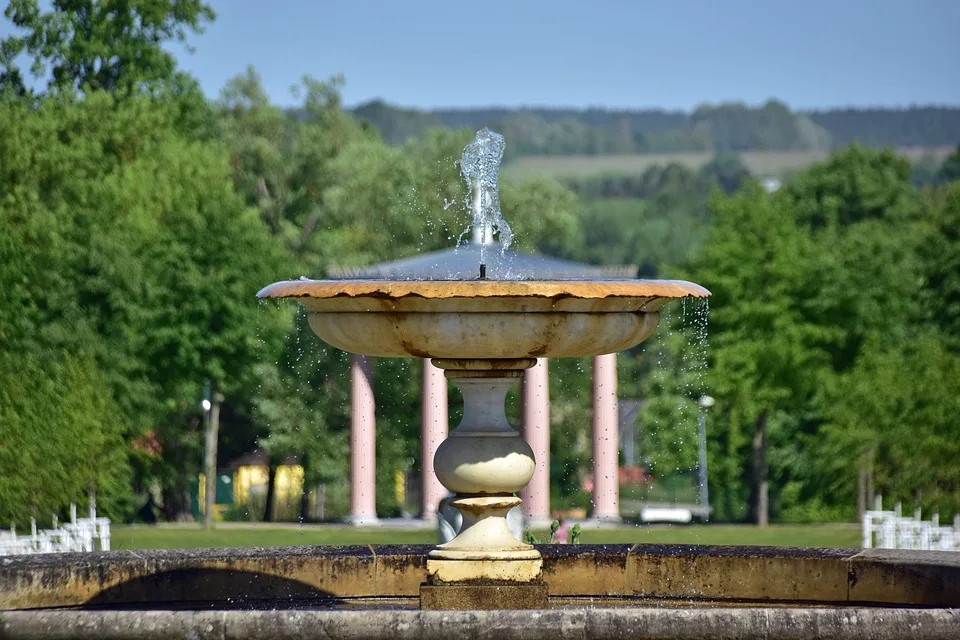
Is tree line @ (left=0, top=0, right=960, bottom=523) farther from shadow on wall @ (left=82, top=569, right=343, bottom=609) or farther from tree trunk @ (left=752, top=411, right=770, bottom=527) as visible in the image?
shadow on wall @ (left=82, top=569, right=343, bottom=609)

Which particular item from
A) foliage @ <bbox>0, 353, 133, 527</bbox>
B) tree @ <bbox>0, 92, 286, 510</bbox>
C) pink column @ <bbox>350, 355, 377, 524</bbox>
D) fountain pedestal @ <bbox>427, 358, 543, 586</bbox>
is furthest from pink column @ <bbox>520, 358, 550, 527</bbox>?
fountain pedestal @ <bbox>427, 358, 543, 586</bbox>

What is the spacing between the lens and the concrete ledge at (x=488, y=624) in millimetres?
8719

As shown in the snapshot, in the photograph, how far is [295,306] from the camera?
1944 inches

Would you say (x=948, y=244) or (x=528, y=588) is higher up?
(x=948, y=244)

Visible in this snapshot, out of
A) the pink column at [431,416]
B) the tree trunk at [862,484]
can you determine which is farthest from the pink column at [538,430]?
the tree trunk at [862,484]

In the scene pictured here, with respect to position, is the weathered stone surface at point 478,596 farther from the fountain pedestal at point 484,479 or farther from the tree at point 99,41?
the tree at point 99,41

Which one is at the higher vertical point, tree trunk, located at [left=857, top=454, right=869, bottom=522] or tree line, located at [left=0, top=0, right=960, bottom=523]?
tree line, located at [left=0, top=0, right=960, bottom=523]

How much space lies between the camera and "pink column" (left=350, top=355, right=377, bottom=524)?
46875mm

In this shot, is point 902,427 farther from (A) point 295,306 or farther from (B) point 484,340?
(B) point 484,340

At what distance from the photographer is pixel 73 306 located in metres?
41.6

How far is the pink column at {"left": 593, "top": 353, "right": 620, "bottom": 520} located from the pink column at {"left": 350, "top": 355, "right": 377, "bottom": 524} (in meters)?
5.39

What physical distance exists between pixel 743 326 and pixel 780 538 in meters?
9.11

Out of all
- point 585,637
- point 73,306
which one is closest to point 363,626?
point 585,637

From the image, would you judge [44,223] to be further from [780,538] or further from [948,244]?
[948,244]
